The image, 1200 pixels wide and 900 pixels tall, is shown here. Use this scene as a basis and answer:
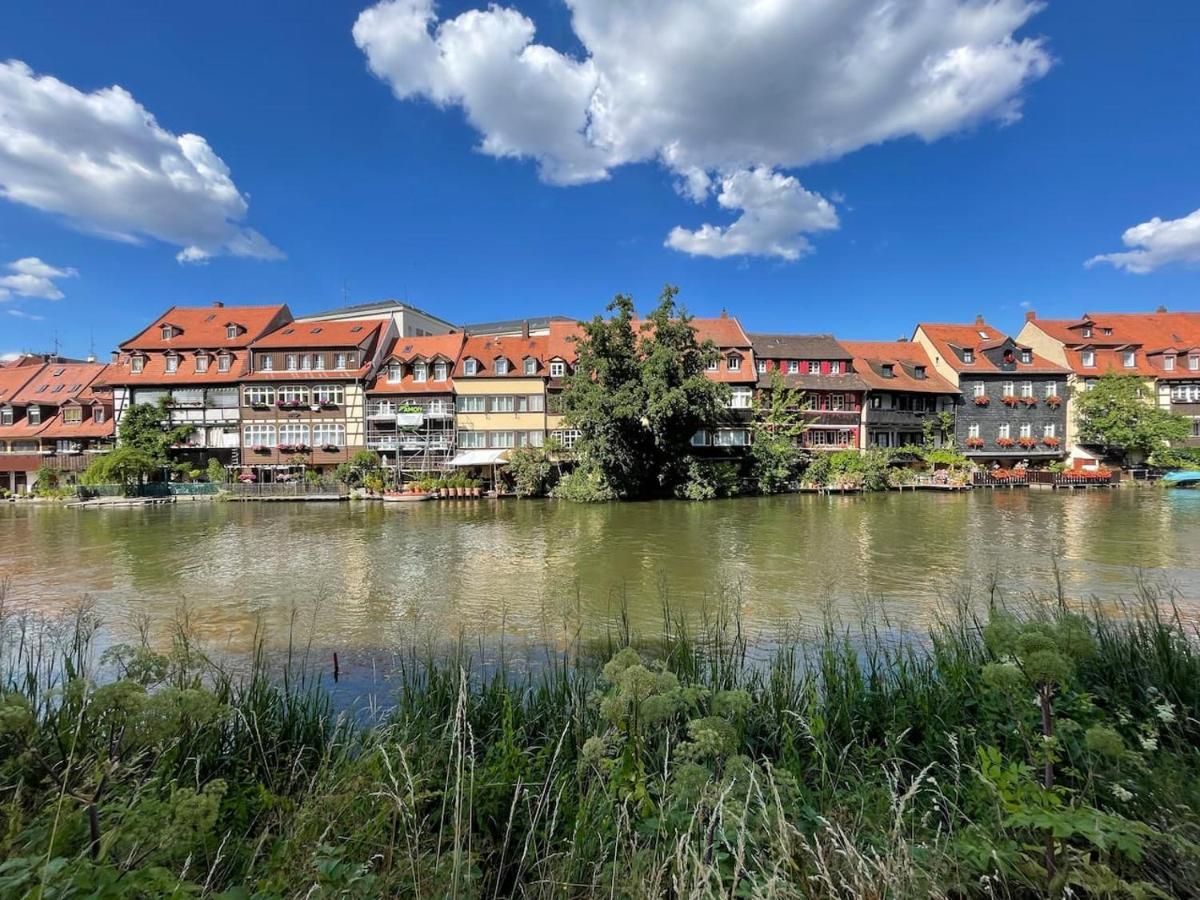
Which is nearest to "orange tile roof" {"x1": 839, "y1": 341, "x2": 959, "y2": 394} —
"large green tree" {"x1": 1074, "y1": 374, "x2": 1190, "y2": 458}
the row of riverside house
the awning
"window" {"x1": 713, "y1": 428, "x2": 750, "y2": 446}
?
the row of riverside house

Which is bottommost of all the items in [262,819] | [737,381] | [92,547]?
[92,547]

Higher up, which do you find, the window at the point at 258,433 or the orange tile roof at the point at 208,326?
the orange tile roof at the point at 208,326

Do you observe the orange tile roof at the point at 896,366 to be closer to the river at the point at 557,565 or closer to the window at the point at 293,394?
the river at the point at 557,565

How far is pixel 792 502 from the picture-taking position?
114ft

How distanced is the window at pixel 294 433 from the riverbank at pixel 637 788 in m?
43.3

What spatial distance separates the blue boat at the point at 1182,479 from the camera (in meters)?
41.3

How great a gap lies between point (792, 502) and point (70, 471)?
5277cm

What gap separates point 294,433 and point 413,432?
942 cm

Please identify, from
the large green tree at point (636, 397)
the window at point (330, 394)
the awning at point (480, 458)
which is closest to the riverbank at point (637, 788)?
the large green tree at point (636, 397)

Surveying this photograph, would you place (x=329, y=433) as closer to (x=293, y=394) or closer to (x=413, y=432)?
(x=293, y=394)

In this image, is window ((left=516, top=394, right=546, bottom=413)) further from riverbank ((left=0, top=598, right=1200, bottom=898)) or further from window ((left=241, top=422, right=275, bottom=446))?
riverbank ((left=0, top=598, right=1200, bottom=898))

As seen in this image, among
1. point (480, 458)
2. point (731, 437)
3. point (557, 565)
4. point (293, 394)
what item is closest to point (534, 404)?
point (480, 458)

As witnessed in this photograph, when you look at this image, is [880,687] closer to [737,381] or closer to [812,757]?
[812,757]

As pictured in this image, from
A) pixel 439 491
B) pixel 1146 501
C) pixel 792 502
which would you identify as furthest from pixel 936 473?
pixel 439 491
